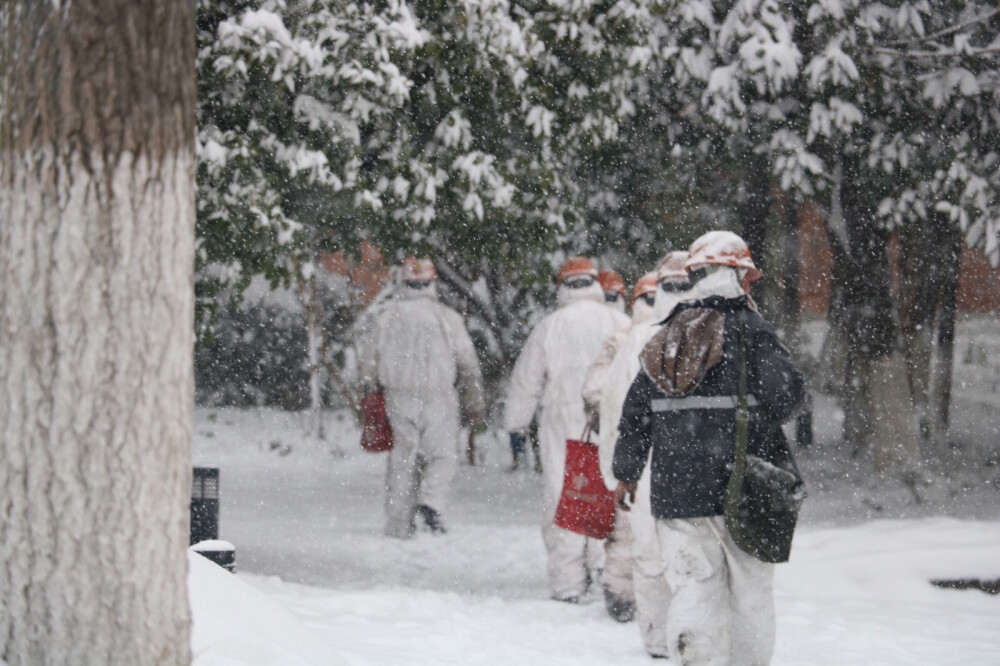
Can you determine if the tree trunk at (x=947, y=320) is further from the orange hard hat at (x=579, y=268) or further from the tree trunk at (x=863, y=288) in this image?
the orange hard hat at (x=579, y=268)

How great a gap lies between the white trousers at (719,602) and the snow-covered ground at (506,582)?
138 cm

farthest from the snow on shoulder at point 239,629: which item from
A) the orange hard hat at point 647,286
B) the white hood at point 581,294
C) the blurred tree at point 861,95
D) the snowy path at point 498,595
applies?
the blurred tree at point 861,95

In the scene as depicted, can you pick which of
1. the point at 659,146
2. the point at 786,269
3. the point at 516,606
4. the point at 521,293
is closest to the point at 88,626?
the point at 516,606

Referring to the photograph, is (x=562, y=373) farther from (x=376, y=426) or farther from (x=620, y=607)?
(x=376, y=426)

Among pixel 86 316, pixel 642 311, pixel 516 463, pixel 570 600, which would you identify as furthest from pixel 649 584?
pixel 516 463

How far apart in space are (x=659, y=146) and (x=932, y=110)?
2373mm

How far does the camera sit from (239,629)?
4680 millimetres

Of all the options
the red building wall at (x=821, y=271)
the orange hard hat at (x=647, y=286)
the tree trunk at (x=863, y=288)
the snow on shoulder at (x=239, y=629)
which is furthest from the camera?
the red building wall at (x=821, y=271)

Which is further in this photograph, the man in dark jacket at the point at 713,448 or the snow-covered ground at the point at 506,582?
the snow-covered ground at the point at 506,582

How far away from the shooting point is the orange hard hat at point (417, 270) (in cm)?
1006

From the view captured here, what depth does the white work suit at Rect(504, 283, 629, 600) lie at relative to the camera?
811cm

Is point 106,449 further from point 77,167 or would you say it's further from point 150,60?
A: point 150,60

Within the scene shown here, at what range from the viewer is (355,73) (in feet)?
24.5

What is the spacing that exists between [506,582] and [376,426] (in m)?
2.00
